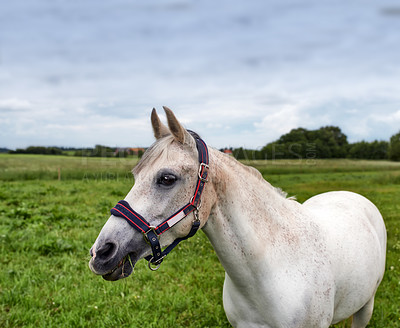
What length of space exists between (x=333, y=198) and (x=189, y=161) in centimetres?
235

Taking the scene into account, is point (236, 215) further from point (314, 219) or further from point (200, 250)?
point (200, 250)

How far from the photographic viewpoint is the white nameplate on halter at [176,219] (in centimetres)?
185

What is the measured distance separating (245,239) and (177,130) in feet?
2.91

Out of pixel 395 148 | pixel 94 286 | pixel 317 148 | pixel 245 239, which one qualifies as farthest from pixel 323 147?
pixel 245 239

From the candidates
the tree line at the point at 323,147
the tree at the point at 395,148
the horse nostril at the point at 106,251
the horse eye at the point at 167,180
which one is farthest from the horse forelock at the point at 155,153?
the tree at the point at 395,148

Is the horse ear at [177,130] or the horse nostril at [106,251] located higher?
the horse ear at [177,130]

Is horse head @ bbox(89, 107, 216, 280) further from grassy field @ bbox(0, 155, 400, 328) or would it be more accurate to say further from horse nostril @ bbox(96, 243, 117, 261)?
grassy field @ bbox(0, 155, 400, 328)

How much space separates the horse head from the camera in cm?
178

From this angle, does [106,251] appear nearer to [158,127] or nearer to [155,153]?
[155,153]

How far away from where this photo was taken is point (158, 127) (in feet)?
7.06

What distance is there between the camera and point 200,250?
633 cm

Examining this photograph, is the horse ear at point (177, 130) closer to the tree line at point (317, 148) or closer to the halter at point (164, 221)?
the halter at point (164, 221)

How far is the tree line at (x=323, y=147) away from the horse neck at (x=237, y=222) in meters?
18.5

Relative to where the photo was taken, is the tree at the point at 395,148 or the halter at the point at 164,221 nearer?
the halter at the point at 164,221
